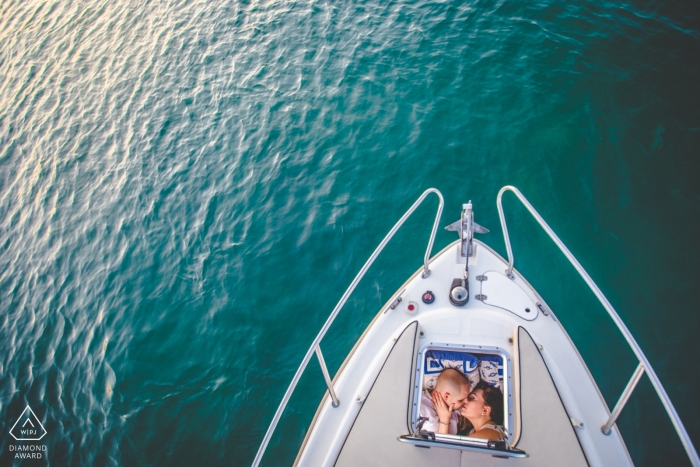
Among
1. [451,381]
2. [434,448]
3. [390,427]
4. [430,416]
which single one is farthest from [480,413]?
[390,427]

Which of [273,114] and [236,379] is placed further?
[273,114]

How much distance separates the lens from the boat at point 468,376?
15.3ft

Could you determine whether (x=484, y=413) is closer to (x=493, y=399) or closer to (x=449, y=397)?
(x=493, y=399)

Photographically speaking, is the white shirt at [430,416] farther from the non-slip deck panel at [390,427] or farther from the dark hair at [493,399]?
the dark hair at [493,399]

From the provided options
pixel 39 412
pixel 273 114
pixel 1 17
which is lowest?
pixel 39 412

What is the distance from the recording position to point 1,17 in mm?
19656

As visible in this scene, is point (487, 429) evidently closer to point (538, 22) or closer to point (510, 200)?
point (510, 200)

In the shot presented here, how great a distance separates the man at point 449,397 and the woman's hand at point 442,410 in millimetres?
20

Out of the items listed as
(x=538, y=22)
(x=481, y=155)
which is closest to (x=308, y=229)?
(x=481, y=155)

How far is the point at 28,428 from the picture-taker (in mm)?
8703

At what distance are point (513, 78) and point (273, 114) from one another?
7.04 m

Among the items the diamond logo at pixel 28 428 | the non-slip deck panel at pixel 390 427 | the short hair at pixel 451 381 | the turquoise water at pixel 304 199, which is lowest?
the diamond logo at pixel 28 428

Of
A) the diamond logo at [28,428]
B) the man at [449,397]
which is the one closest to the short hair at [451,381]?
the man at [449,397]

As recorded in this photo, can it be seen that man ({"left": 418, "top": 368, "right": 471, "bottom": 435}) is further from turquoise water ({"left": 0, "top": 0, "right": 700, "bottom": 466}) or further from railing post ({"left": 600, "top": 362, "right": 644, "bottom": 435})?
turquoise water ({"left": 0, "top": 0, "right": 700, "bottom": 466})
